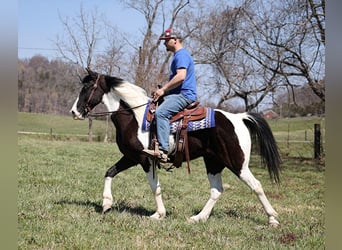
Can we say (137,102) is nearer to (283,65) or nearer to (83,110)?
(83,110)

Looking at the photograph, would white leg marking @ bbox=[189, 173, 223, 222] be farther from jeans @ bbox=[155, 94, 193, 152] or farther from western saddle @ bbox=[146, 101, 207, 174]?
jeans @ bbox=[155, 94, 193, 152]

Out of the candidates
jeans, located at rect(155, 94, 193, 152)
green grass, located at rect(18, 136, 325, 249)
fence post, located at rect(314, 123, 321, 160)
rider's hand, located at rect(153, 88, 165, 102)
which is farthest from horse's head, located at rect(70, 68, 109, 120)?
fence post, located at rect(314, 123, 321, 160)

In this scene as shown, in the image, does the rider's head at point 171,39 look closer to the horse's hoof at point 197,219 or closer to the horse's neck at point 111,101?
the horse's neck at point 111,101

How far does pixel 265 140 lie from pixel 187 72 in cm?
146

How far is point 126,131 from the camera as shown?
202 inches

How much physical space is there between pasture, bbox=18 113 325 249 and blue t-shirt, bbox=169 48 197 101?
1667 millimetres

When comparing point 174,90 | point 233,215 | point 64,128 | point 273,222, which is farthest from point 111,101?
point 64,128

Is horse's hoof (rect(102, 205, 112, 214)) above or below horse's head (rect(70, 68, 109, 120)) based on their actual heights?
below

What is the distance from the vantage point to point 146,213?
5.43 m

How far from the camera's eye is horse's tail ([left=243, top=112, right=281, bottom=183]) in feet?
17.4

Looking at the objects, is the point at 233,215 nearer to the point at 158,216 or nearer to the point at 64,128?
the point at 158,216
